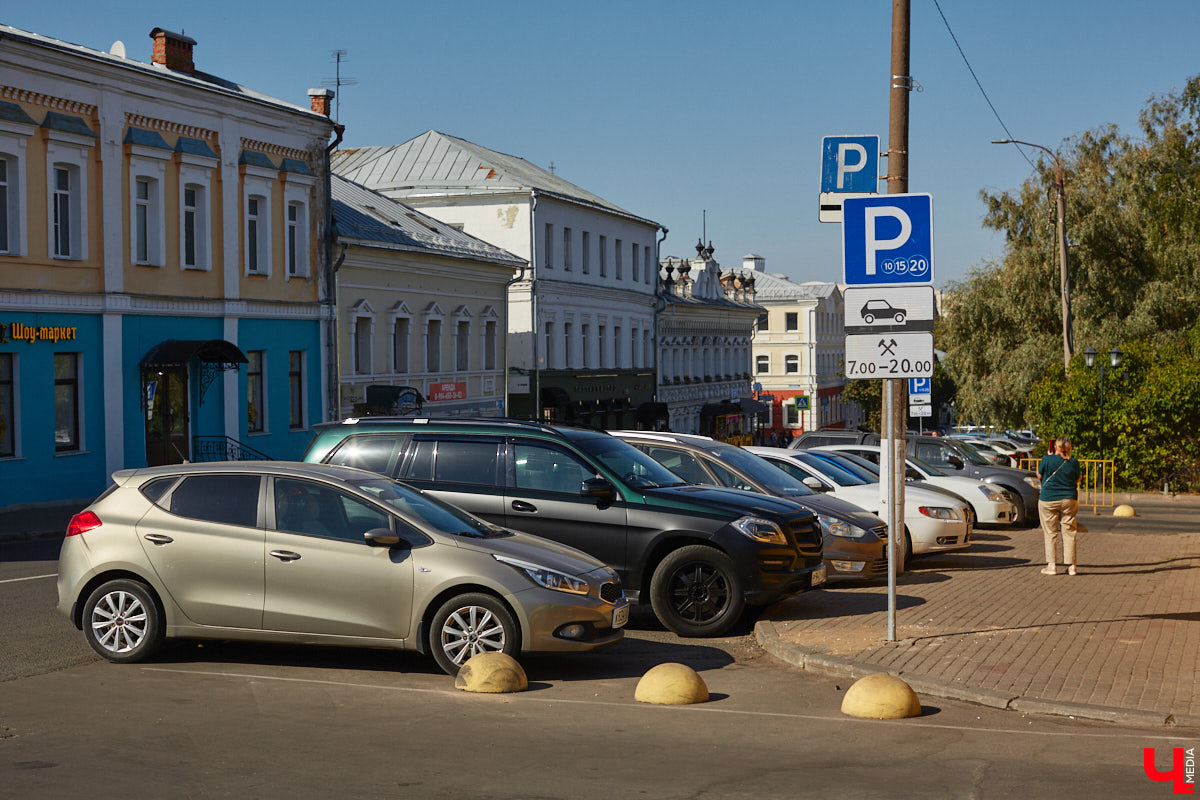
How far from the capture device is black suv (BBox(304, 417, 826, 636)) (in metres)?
11.0

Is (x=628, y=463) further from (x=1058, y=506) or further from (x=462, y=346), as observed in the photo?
(x=462, y=346)

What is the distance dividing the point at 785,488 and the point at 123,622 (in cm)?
741

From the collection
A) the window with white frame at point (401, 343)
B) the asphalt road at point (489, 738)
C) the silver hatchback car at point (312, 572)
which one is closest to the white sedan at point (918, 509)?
the asphalt road at point (489, 738)

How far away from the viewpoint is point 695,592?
11.0m

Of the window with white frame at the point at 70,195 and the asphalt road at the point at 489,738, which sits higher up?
the window with white frame at the point at 70,195

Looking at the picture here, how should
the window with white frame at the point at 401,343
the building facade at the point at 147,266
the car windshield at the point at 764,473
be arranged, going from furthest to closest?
the window with white frame at the point at 401,343
the building facade at the point at 147,266
the car windshield at the point at 764,473

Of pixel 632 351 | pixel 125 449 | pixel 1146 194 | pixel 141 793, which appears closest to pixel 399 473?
pixel 141 793

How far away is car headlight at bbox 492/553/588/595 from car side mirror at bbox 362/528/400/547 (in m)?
0.69

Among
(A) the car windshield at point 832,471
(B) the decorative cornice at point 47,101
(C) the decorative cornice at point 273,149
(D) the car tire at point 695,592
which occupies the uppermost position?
(C) the decorative cornice at point 273,149

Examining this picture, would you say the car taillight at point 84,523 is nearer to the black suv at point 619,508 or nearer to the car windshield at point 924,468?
the black suv at point 619,508

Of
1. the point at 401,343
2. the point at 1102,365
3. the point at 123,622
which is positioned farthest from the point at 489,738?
the point at 401,343

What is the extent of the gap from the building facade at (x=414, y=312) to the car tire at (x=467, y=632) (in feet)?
82.2

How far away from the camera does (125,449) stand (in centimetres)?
2716

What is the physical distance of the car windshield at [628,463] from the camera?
1145cm
